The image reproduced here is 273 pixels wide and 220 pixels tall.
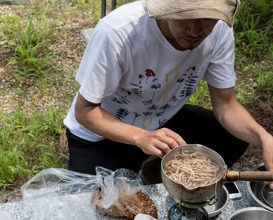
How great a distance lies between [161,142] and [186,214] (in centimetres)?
34

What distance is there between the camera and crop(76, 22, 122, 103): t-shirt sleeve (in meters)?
1.97

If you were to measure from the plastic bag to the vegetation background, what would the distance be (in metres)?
1.09

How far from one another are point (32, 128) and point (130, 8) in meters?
1.74

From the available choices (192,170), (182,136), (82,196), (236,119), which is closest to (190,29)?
(192,170)

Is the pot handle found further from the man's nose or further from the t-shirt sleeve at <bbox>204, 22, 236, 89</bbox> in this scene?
the t-shirt sleeve at <bbox>204, 22, 236, 89</bbox>

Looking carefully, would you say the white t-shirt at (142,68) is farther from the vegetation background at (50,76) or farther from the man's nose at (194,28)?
the vegetation background at (50,76)

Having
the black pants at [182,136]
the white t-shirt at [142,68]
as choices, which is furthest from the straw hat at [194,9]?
the black pants at [182,136]

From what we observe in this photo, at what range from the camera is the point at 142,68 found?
2.11 metres

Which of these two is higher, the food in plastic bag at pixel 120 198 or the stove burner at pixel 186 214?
the stove burner at pixel 186 214

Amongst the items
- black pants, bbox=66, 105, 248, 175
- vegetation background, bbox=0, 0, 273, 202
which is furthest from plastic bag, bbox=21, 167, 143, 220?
vegetation background, bbox=0, 0, 273, 202

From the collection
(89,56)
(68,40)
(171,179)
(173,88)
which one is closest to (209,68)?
(173,88)

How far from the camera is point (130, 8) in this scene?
2.03m

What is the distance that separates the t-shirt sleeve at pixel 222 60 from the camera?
2.18 meters

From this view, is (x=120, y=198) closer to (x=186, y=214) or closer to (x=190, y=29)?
(x=186, y=214)
